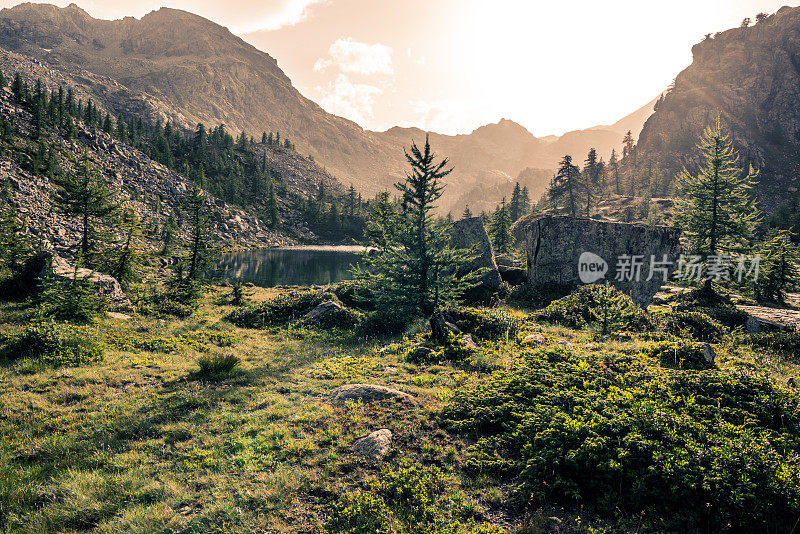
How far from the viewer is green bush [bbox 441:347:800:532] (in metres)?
4.94

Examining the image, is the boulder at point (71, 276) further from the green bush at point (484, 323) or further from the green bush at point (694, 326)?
the green bush at point (694, 326)

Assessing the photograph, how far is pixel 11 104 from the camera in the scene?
70875mm

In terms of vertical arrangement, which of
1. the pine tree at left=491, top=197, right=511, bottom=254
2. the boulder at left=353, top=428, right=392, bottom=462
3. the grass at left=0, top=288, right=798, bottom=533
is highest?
the pine tree at left=491, top=197, right=511, bottom=254

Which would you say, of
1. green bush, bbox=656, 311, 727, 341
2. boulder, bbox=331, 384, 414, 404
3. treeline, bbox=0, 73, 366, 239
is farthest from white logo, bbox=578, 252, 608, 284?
treeline, bbox=0, 73, 366, 239

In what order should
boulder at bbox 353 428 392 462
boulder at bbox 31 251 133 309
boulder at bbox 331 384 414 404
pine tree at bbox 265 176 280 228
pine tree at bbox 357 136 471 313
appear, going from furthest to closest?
pine tree at bbox 265 176 280 228
pine tree at bbox 357 136 471 313
boulder at bbox 31 251 133 309
boulder at bbox 331 384 414 404
boulder at bbox 353 428 392 462

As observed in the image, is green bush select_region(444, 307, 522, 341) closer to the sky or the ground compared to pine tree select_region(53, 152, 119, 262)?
closer to the ground

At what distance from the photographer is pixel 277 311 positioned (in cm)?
2183

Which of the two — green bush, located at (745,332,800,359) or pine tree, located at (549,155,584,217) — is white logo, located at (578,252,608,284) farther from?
pine tree, located at (549,155,584,217)

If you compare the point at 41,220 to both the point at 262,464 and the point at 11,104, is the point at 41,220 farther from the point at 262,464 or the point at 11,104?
the point at 262,464

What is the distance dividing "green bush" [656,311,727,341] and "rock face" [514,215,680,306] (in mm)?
7282

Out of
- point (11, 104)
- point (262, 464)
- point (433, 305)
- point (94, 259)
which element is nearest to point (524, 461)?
point (262, 464)

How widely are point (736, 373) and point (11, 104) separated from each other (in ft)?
381

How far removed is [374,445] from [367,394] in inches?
96.6

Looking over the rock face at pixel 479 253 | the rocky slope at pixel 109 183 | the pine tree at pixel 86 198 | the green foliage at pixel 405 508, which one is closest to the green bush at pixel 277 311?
the rocky slope at pixel 109 183
